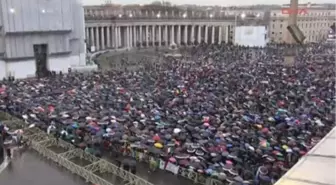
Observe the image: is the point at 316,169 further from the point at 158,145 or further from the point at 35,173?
the point at 35,173

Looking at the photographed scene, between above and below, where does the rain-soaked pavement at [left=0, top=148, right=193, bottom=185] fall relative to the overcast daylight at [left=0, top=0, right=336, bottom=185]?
below

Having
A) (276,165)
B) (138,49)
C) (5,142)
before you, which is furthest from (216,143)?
(138,49)

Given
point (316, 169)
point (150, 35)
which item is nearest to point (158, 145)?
point (316, 169)

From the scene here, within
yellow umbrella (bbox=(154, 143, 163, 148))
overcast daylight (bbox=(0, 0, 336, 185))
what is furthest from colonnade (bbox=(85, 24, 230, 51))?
yellow umbrella (bbox=(154, 143, 163, 148))

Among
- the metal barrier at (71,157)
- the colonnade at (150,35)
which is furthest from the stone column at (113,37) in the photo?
the metal barrier at (71,157)

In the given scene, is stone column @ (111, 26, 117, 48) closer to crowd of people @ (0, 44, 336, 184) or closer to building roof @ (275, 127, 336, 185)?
crowd of people @ (0, 44, 336, 184)

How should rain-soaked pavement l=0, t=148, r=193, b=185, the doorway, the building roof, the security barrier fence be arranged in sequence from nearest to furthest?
the building roof → the security barrier fence → rain-soaked pavement l=0, t=148, r=193, b=185 → the doorway

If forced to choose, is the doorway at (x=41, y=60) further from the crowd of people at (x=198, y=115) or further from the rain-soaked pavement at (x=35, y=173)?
the rain-soaked pavement at (x=35, y=173)
